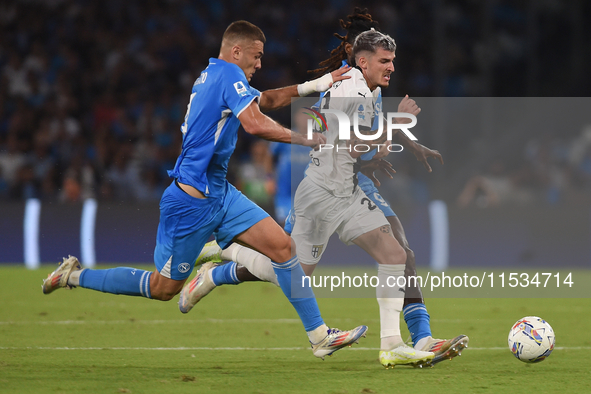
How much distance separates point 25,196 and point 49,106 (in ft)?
9.98

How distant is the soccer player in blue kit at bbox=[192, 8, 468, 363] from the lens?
5512 millimetres

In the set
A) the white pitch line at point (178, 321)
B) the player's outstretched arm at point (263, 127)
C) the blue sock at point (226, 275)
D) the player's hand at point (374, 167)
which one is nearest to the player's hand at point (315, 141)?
the player's outstretched arm at point (263, 127)

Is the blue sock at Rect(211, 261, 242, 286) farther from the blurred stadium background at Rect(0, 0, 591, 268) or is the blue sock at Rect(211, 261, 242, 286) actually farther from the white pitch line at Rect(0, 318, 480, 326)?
the blurred stadium background at Rect(0, 0, 591, 268)

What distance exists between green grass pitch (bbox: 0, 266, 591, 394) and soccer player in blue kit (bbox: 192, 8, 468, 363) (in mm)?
195

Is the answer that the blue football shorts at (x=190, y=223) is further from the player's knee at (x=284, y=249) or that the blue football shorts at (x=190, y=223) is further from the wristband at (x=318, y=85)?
the wristband at (x=318, y=85)

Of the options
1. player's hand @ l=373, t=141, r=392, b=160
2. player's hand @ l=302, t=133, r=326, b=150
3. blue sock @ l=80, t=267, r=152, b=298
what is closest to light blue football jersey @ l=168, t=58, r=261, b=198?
player's hand @ l=302, t=133, r=326, b=150

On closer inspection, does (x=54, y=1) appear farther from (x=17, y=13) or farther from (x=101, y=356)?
(x=101, y=356)

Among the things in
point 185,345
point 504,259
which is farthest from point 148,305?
point 504,259

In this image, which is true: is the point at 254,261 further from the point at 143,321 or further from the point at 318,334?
the point at 143,321

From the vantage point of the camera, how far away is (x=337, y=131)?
5762 millimetres

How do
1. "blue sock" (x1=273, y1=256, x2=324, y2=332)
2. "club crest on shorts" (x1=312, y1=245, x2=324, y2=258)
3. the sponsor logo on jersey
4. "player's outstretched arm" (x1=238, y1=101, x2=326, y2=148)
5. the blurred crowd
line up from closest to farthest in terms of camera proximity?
"player's outstretched arm" (x1=238, y1=101, x2=326, y2=148), the sponsor logo on jersey, "blue sock" (x1=273, y1=256, x2=324, y2=332), "club crest on shorts" (x1=312, y1=245, x2=324, y2=258), the blurred crowd

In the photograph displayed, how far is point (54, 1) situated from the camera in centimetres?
1720

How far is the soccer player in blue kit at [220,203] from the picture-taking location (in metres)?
5.37

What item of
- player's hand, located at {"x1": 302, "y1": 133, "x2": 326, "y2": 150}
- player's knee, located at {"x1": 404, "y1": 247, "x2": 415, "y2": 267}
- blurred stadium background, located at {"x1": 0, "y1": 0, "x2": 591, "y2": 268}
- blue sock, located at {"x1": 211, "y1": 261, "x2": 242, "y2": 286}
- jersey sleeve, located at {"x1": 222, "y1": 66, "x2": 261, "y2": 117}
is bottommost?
blue sock, located at {"x1": 211, "y1": 261, "x2": 242, "y2": 286}
